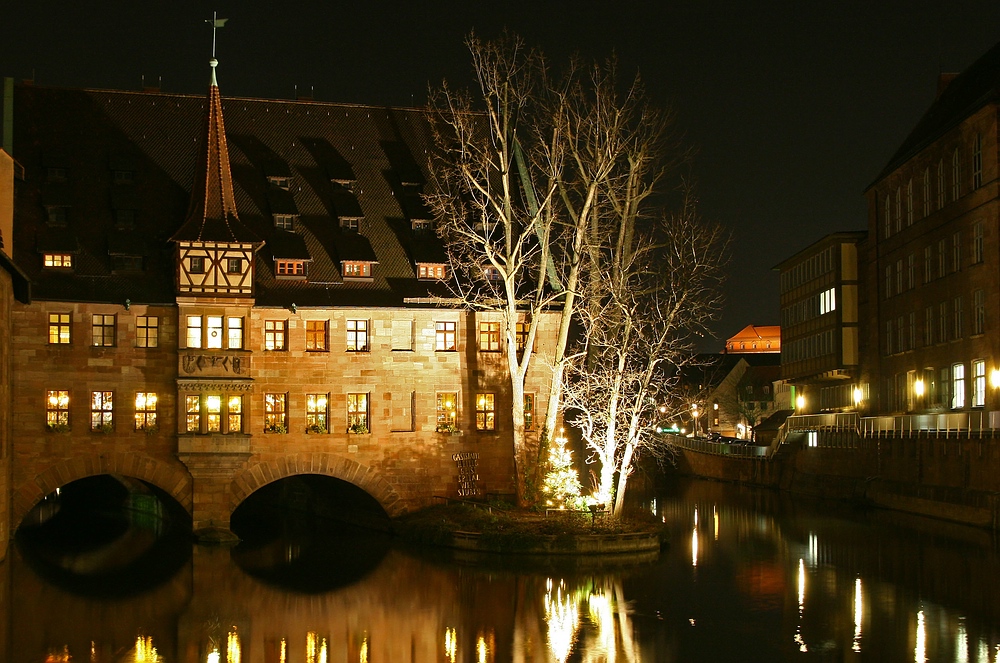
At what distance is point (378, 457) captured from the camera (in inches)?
1531

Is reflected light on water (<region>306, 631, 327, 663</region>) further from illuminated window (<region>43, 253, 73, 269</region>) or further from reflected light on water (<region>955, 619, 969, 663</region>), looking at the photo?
illuminated window (<region>43, 253, 73, 269</region>)

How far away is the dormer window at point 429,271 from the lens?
40188mm

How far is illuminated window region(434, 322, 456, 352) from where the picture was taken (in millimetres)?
39875

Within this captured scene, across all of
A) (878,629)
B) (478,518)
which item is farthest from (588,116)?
(878,629)

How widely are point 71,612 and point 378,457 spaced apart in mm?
14472

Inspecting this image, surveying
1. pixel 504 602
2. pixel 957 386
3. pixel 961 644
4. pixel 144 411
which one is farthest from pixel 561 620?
pixel 957 386

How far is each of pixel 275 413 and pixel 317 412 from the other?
1.30 meters

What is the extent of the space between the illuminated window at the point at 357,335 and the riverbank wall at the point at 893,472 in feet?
65.7

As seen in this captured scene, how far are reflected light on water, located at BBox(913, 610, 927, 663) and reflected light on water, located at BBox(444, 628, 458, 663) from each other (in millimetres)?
7605

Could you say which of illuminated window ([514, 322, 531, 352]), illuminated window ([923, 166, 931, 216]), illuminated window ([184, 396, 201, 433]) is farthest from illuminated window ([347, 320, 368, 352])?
illuminated window ([923, 166, 931, 216])

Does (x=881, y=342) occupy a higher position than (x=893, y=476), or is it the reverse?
(x=881, y=342)

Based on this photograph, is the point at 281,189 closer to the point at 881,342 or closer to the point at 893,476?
the point at 893,476

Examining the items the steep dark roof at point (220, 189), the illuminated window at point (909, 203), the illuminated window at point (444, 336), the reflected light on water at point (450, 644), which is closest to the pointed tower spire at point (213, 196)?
the steep dark roof at point (220, 189)

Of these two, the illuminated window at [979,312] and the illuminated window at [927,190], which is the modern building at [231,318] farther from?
the illuminated window at [927,190]
